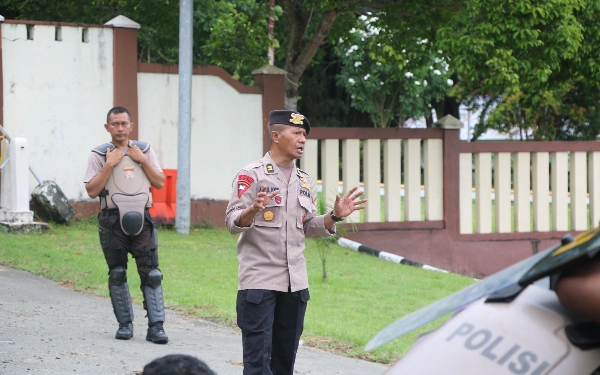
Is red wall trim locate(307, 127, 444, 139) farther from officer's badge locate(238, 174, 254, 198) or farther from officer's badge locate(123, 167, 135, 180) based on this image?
officer's badge locate(238, 174, 254, 198)

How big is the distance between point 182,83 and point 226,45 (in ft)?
9.46

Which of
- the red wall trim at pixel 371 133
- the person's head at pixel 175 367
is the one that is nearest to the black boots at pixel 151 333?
the person's head at pixel 175 367

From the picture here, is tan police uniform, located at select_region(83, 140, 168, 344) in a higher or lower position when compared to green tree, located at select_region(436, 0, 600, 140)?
lower

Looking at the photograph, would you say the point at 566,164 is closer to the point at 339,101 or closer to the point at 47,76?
the point at 47,76

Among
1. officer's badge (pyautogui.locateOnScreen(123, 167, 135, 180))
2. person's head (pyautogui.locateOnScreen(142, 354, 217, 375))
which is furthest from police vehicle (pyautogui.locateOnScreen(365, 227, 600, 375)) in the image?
officer's badge (pyautogui.locateOnScreen(123, 167, 135, 180))

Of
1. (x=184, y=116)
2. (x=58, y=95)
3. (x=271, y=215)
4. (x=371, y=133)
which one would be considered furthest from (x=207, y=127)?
(x=271, y=215)

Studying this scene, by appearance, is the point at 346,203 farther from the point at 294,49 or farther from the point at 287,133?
the point at 294,49

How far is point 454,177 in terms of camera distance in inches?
617

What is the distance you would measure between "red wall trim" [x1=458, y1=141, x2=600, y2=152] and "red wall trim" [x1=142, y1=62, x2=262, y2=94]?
3.67m

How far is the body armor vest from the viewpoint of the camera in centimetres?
677

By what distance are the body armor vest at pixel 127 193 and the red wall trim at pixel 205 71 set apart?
7.53 meters

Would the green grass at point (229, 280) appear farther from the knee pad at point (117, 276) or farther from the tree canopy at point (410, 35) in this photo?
the tree canopy at point (410, 35)

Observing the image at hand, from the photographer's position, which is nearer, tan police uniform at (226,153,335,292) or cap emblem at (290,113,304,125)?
→ tan police uniform at (226,153,335,292)

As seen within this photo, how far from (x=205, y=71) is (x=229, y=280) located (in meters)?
4.78
